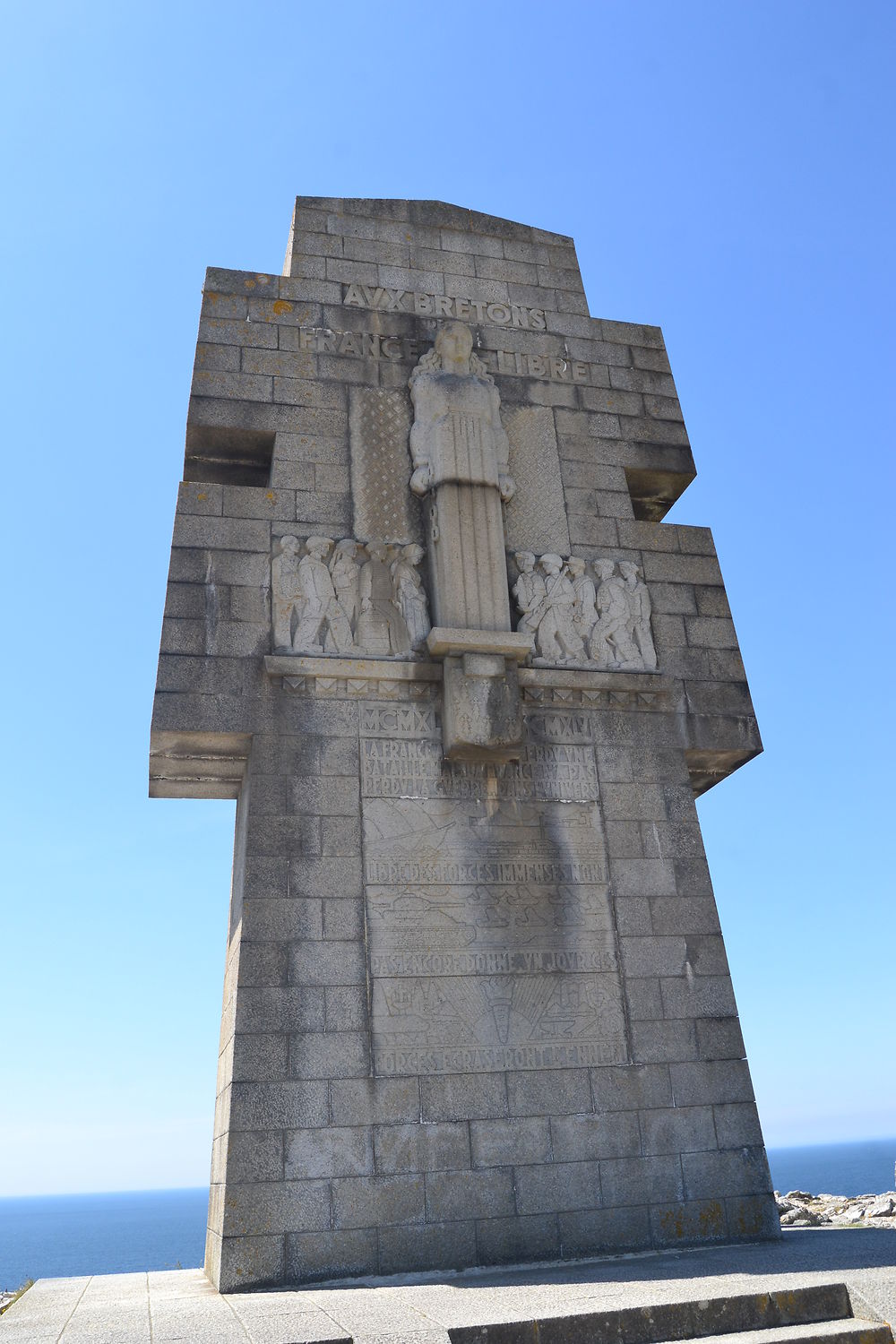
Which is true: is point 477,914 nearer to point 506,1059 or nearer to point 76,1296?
point 506,1059

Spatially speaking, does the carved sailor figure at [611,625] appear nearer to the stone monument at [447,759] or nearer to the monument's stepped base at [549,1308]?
the stone monument at [447,759]

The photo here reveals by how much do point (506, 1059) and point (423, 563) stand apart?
4.16 meters

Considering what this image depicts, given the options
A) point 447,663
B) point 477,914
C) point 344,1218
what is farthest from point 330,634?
point 344,1218

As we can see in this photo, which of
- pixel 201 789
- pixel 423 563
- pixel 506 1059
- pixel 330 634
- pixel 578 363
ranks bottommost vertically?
pixel 506 1059

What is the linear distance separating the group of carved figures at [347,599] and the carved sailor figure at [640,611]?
78.1 inches

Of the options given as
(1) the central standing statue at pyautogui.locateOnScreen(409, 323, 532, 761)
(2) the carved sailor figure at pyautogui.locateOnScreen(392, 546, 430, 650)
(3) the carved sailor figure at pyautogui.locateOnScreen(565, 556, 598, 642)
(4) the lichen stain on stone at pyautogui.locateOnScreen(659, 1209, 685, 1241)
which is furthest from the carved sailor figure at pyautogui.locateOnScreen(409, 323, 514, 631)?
(4) the lichen stain on stone at pyautogui.locateOnScreen(659, 1209, 685, 1241)

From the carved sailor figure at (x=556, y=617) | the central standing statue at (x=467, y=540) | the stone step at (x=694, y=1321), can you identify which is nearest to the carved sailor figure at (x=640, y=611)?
the carved sailor figure at (x=556, y=617)

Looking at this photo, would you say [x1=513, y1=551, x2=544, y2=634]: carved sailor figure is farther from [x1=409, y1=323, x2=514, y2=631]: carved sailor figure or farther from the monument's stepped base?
the monument's stepped base

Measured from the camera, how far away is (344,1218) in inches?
279

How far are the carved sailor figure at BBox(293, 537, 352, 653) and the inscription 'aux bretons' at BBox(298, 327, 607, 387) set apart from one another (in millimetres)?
2221

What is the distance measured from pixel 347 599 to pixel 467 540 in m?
1.17

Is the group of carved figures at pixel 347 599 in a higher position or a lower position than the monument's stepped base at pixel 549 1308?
higher

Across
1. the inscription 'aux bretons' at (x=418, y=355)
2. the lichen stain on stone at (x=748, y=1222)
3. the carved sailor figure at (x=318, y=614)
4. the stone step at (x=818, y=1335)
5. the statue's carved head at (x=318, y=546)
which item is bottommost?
the stone step at (x=818, y=1335)

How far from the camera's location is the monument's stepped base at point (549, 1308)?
15.5 ft
